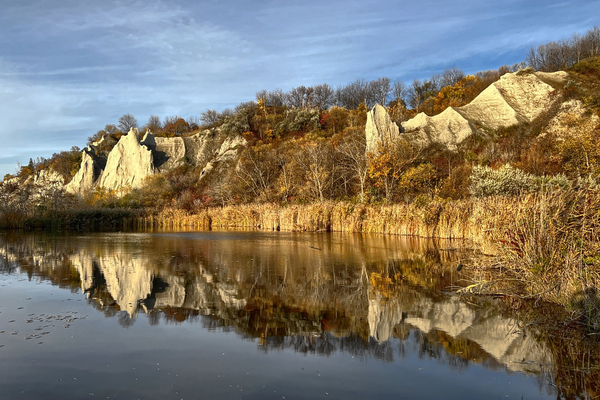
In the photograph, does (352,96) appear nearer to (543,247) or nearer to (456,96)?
(456,96)

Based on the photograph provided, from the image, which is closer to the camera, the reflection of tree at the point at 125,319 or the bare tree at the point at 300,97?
the reflection of tree at the point at 125,319

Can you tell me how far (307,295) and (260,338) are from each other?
2.73 metres

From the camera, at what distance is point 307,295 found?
8.67 m

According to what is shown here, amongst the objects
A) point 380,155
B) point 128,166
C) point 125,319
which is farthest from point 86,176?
point 125,319

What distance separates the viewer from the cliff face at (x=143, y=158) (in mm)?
65375

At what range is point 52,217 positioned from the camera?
33.6 m

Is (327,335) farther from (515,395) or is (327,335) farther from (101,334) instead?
(101,334)

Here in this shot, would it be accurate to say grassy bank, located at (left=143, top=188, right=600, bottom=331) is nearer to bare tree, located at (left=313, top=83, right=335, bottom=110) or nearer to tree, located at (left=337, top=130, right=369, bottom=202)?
tree, located at (left=337, top=130, right=369, bottom=202)

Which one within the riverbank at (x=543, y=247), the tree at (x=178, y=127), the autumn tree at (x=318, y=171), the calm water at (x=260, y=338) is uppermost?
the tree at (x=178, y=127)

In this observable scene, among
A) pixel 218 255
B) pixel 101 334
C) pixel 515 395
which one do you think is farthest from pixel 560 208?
pixel 218 255

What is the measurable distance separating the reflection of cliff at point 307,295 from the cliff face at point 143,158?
49.3 metres

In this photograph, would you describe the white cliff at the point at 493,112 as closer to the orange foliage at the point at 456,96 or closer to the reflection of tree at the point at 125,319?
the orange foliage at the point at 456,96

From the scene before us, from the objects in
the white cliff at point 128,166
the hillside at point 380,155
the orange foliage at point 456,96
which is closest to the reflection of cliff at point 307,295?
the hillside at point 380,155

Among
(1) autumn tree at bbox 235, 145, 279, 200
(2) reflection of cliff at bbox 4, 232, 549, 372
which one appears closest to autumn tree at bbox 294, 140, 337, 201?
(1) autumn tree at bbox 235, 145, 279, 200
